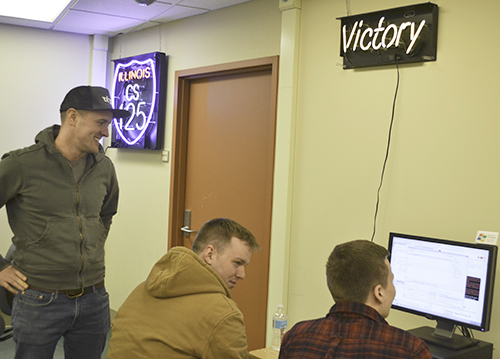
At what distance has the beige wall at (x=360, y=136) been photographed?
2467 mm

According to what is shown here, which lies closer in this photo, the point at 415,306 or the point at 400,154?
the point at 415,306

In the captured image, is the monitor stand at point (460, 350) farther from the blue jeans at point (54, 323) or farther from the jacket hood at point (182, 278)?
the blue jeans at point (54, 323)

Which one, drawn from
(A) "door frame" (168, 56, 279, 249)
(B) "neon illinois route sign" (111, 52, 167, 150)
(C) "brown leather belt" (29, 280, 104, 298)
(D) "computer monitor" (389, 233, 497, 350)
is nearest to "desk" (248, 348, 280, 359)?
(D) "computer monitor" (389, 233, 497, 350)

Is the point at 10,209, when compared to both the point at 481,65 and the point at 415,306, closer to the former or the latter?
the point at 415,306

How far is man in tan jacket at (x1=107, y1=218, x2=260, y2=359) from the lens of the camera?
4.82 feet

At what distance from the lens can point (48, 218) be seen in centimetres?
230

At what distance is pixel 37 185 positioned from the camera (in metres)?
2.30

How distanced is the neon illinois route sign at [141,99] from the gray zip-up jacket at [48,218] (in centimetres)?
191

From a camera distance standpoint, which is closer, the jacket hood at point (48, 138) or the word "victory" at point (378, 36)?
the jacket hood at point (48, 138)

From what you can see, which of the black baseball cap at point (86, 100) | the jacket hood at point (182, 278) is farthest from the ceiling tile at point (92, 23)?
the jacket hood at point (182, 278)

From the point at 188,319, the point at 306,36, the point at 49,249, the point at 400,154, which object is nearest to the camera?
the point at 188,319

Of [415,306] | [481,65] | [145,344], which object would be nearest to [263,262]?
[415,306]

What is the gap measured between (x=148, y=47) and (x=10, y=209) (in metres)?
2.48

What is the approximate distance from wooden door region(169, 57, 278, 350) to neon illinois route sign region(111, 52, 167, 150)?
0.61 ft
